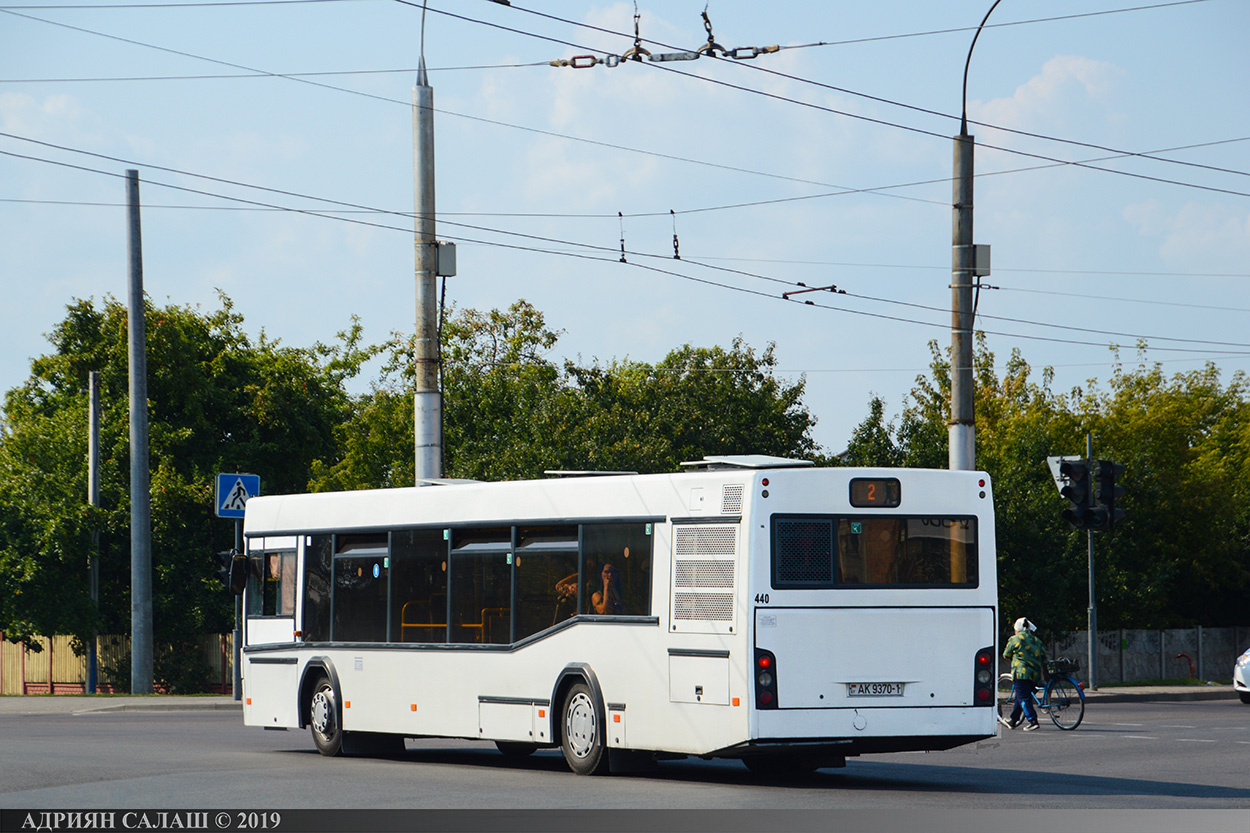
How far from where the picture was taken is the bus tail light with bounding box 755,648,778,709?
13.4m

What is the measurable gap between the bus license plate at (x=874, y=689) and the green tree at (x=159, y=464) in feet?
80.9

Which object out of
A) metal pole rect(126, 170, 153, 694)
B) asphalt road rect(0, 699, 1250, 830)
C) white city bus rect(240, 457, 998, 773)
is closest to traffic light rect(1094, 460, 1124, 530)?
asphalt road rect(0, 699, 1250, 830)

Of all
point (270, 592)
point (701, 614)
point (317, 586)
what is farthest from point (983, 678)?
point (270, 592)

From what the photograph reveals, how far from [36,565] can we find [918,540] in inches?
980

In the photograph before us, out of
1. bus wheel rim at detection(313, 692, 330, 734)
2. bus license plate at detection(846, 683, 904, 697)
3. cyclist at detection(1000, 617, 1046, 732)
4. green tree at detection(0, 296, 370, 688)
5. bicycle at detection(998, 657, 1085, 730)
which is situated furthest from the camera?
green tree at detection(0, 296, 370, 688)

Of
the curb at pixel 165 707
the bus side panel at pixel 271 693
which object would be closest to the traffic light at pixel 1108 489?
the bus side panel at pixel 271 693

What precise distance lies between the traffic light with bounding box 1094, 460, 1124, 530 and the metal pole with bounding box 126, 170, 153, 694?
17254mm

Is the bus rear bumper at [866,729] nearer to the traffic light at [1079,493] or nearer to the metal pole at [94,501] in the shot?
the traffic light at [1079,493]

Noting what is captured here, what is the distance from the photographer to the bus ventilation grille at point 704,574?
13.7 metres

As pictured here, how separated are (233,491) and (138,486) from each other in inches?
121

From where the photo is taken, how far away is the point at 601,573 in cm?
1498

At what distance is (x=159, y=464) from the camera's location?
3756cm

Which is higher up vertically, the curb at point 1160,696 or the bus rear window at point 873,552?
the bus rear window at point 873,552

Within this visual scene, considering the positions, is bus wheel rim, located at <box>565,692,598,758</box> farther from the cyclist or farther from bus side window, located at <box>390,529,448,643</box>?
the cyclist
